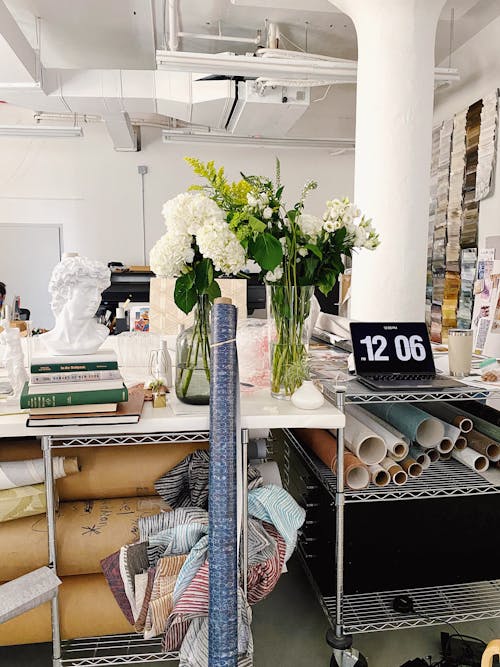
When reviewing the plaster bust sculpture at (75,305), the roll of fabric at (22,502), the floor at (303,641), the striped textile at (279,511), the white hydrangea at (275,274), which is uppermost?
the white hydrangea at (275,274)

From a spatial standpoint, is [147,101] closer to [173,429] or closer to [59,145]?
[59,145]

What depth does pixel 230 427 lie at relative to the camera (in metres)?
1.51

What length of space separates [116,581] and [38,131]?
616 cm

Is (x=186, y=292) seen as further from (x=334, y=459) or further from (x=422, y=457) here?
Answer: (x=422, y=457)

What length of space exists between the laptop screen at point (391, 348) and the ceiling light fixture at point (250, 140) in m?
5.43

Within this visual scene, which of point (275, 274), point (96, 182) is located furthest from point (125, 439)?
point (96, 182)

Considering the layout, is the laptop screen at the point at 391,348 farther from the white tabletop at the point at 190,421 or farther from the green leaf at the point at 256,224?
the green leaf at the point at 256,224

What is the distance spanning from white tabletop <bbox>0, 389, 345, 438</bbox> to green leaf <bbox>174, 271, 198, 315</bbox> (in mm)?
314

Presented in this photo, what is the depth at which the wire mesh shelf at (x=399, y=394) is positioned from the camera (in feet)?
5.72

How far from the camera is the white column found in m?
2.99

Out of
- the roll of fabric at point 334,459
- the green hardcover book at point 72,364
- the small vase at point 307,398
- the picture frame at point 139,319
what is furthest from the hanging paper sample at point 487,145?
the green hardcover book at point 72,364

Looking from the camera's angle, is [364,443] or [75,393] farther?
[364,443]

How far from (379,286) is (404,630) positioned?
173cm

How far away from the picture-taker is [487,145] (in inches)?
180
